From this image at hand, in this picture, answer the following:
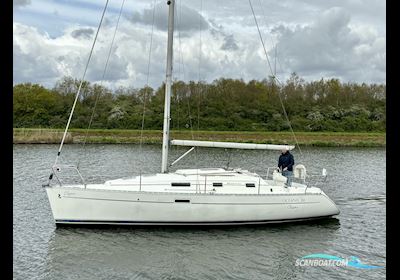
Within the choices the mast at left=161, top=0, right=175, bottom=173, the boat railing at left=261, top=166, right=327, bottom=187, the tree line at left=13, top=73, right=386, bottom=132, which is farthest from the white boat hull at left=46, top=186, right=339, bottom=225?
the tree line at left=13, top=73, right=386, bottom=132

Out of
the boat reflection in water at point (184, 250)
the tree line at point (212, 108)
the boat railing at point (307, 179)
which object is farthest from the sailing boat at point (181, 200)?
the tree line at point (212, 108)

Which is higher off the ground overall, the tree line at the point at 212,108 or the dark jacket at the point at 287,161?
the tree line at the point at 212,108

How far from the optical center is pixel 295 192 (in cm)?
1833

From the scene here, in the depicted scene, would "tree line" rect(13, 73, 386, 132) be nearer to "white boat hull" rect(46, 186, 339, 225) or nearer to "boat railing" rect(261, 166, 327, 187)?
"boat railing" rect(261, 166, 327, 187)

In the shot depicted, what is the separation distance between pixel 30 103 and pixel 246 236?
2896 inches

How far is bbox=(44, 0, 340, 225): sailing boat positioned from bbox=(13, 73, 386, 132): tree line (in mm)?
48712

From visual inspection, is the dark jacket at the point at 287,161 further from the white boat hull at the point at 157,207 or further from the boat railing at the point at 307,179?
the white boat hull at the point at 157,207

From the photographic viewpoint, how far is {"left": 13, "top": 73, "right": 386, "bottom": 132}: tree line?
7462 centimetres

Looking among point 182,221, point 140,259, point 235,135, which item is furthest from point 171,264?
point 235,135

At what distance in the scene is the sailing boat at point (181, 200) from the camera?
55.1 ft

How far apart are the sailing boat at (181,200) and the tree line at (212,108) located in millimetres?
48712

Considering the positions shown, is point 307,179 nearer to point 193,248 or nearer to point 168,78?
point 168,78

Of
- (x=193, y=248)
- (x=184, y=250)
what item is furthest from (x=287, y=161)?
(x=184, y=250)

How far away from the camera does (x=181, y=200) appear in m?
17.0
